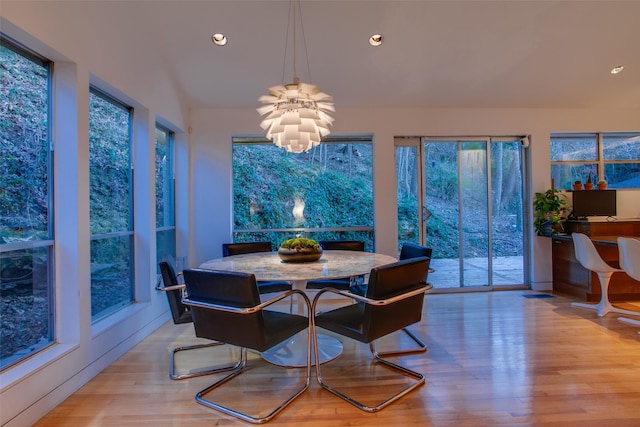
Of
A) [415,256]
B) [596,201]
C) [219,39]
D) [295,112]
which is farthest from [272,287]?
[596,201]

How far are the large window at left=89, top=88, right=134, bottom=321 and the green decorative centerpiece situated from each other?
1.54 m

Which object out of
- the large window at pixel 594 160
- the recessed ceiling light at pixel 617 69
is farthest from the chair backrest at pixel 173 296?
the recessed ceiling light at pixel 617 69

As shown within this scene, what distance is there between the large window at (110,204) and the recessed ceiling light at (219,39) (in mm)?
1100

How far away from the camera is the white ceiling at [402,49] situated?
3.05 metres

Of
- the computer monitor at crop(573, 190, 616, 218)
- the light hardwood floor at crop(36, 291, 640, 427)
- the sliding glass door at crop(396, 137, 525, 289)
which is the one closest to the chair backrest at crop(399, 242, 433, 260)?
the light hardwood floor at crop(36, 291, 640, 427)

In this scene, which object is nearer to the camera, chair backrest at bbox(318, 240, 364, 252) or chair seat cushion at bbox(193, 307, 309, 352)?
chair seat cushion at bbox(193, 307, 309, 352)

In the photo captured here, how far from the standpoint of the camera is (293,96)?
7.55 ft

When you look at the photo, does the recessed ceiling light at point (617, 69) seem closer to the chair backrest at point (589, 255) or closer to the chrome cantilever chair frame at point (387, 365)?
the chair backrest at point (589, 255)

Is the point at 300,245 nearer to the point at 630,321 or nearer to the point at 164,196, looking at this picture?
the point at 164,196

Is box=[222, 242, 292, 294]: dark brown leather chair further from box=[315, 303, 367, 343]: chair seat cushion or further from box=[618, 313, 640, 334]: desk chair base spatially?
box=[618, 313, 640, 334]: desk chair base

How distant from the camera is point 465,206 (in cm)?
470

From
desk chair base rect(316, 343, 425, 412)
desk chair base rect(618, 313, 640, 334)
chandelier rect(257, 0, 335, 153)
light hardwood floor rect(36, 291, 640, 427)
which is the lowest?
light hardwood floor rect(36, 291, 640, 427)

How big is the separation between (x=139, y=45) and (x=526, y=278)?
18.5 feet

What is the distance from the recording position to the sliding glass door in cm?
465
